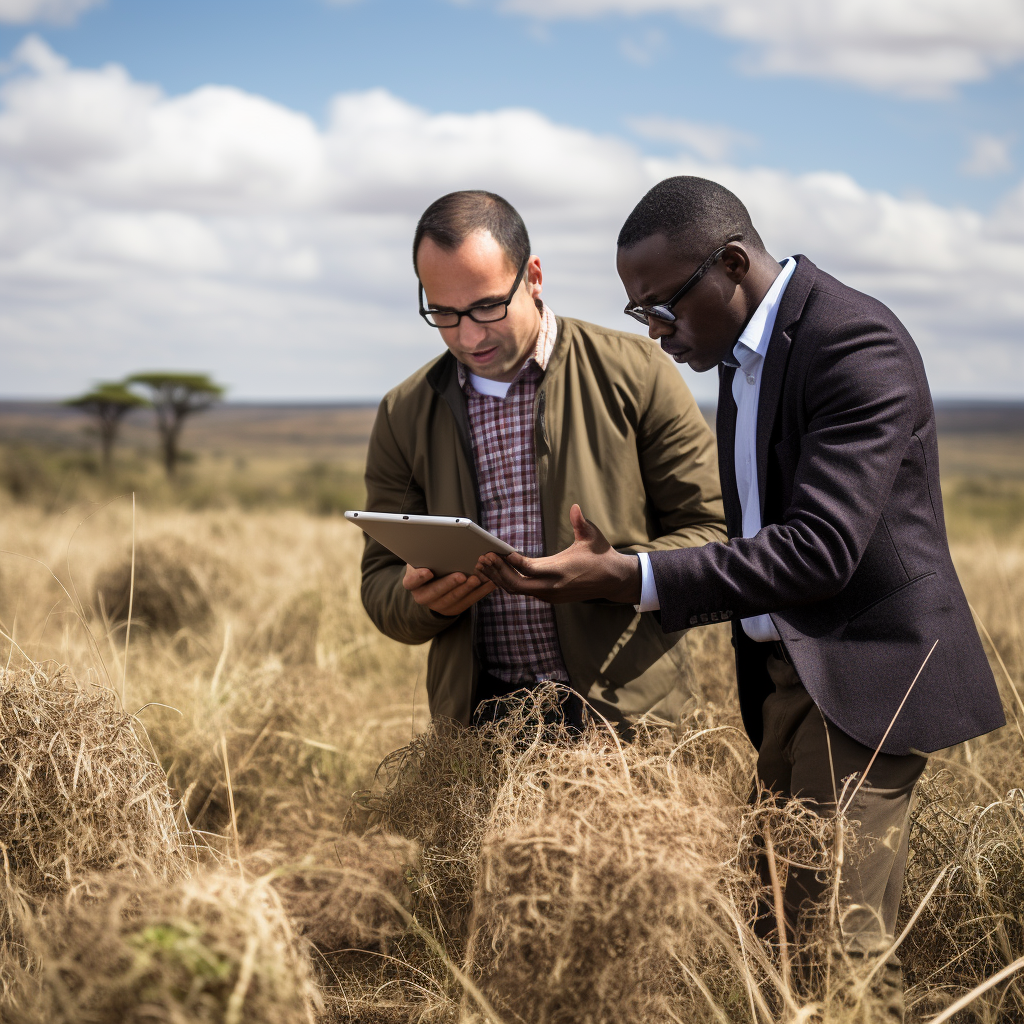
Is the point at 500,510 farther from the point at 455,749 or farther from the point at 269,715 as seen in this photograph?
the point at 269,715

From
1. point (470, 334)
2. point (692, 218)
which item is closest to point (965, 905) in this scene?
point (692, 218)

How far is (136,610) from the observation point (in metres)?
7.47

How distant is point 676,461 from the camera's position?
9.55ft

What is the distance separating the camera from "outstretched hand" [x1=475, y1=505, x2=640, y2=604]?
2.26 meters

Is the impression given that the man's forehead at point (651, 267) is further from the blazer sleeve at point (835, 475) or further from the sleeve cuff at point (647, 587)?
the sleeve cuff at point (647, 587)

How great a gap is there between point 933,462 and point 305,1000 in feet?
5.27

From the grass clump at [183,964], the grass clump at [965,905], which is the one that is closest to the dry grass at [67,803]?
the grass clump at [183,964]

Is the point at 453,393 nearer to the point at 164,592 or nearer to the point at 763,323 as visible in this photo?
the point at 763,323

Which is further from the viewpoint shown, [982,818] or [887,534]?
[982,818]

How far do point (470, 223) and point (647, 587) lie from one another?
3.89 feet

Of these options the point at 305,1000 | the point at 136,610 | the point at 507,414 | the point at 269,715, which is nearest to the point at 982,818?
the point at 507,414

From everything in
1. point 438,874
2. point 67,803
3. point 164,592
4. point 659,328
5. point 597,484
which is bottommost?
point 164,592

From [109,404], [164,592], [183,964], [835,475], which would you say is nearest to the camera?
[183,964]

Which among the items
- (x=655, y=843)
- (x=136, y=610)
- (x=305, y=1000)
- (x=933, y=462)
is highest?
(x=933, y=462)
